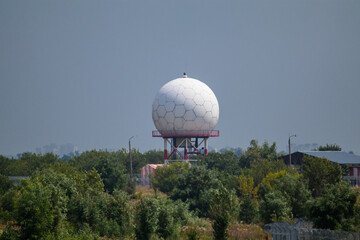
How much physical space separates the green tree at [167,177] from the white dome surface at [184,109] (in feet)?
32.3

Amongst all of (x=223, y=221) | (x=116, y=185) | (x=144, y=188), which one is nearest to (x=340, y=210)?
(x=223, y=221)

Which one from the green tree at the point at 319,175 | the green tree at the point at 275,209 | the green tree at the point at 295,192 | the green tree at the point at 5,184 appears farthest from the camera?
the green tree at the point at 5,184

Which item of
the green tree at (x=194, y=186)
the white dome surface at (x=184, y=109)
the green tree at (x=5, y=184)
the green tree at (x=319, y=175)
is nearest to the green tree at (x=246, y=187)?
the green tree at (x=194, y=186)

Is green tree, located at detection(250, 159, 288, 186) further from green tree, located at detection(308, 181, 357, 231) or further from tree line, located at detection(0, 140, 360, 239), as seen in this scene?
green tree, located at detection(308, 181, 357, 231)

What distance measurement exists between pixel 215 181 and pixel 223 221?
1699 centimetres

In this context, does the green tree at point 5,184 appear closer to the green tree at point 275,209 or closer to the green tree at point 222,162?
the green tree at point 275,209

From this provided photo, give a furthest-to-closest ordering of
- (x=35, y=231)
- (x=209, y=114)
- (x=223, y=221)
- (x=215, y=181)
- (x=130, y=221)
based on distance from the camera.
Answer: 1. (x=209, y=114)
2. (x=215, y=181)
3. (x=130, y=221)
4. (x=223, y=221)
5. (x=35, y=231)

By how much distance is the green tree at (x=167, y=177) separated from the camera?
58875 millimetres

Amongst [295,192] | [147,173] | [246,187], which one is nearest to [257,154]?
[147,173]

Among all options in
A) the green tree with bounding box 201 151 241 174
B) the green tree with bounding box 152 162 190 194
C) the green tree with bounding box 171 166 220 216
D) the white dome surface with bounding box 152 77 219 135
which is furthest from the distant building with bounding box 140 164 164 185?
the green tree with bounding box 171 166 220 216

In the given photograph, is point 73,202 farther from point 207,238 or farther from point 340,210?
point 340,210

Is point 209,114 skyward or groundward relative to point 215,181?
skyward

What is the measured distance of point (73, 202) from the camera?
36.1 metres

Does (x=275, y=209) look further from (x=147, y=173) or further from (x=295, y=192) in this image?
(x=147, y=173)
